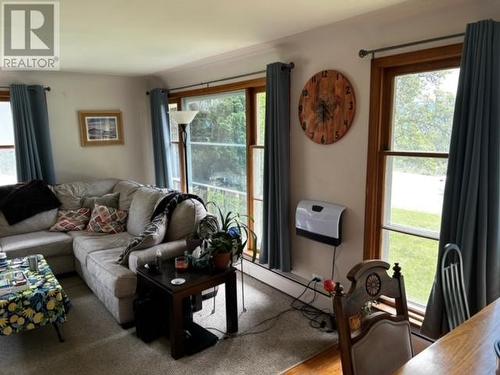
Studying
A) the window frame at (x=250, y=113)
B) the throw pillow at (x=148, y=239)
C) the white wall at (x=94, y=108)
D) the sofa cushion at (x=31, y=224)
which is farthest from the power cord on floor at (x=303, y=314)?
the white wall at (x=94, y=108)

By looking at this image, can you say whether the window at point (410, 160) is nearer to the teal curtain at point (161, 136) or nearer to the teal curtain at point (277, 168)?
the teal curtain at point (277, 168)

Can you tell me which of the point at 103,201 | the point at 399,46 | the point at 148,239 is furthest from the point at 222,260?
the point at 103,201

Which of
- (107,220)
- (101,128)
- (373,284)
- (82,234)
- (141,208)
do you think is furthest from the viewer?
(101,128)

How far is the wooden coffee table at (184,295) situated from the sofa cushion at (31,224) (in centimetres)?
209

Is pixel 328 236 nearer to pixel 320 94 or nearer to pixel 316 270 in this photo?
pixel 316 270

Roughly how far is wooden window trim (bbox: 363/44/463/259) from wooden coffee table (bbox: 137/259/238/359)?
1117 millimetres

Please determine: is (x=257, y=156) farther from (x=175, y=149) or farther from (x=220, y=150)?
(x=175, y=149)

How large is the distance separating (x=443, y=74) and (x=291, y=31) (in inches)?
48.0

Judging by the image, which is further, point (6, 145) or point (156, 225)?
point (6, 145)

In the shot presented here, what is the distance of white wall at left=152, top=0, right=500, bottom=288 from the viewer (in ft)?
7.27

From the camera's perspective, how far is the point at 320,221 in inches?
117

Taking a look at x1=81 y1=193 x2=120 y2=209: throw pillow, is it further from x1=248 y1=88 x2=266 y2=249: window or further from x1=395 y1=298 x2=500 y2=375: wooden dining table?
x1=395 y1=298 x2=500 y2=375: wooden dining table

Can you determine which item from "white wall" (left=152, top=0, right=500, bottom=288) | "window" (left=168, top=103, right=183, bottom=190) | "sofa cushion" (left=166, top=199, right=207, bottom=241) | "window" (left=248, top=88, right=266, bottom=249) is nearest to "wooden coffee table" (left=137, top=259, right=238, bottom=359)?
"sofa cushion" (left=166, top=199, right=207, bottom=241)

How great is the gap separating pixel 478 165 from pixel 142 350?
2.48 metres
